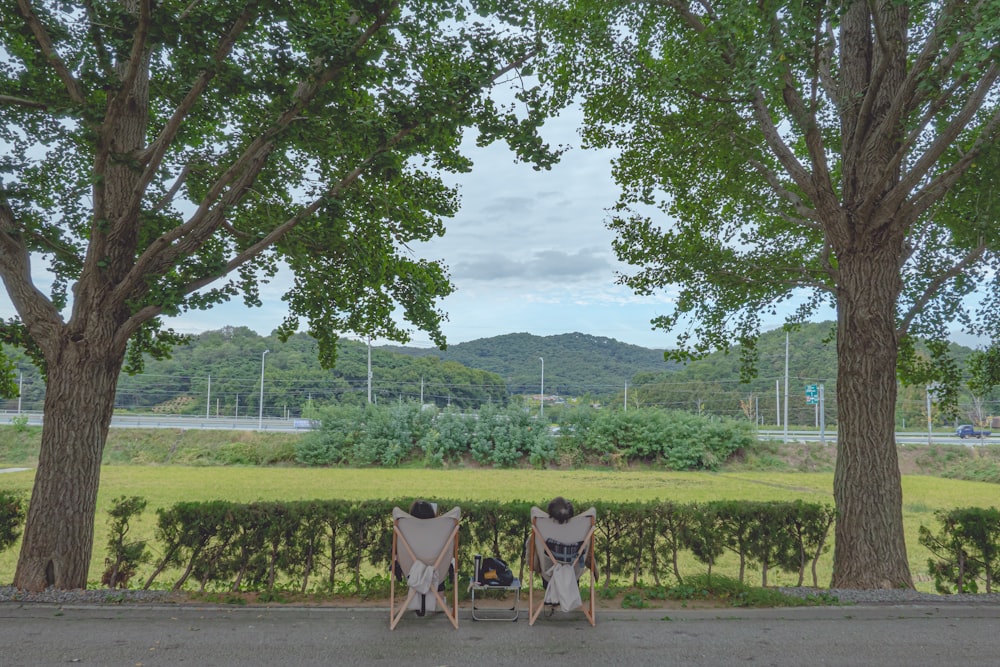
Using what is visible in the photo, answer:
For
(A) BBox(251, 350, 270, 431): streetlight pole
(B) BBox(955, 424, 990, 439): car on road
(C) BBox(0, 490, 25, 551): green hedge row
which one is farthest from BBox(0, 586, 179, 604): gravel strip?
(B) BBox(955, 424, 990, 439): car on road

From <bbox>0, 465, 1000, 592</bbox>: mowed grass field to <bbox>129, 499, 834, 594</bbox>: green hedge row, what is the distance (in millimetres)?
6200

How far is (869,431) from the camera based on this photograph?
6.04 meters

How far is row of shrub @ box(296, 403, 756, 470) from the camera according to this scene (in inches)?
1105

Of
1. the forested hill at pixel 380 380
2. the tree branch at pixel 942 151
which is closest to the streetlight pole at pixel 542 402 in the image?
the forested hill at pixel 380 380

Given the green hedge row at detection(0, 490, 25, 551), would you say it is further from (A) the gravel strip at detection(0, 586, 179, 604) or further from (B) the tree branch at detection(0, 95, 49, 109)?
(B) the tree branch at detection(0, 95, 49, 109)

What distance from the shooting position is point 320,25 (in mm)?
5422

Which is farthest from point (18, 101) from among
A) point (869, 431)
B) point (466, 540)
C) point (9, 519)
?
point (869, 431)

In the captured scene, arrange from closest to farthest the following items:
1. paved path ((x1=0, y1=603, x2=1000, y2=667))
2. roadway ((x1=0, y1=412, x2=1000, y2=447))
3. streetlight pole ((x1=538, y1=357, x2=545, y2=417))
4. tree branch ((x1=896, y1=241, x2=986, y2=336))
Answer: paved path ((x1=0, y1=603, x2=1000, y2=667)) < tree branch ((x1=896, y1=241, x2=986, y2=336)) < streetlight pole ((x1=538, y1=357, x2=545, y2=417)) < roadway ((x1=0, y1=412, x2=1000, y2=447))

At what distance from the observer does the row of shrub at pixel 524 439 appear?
28.1 m

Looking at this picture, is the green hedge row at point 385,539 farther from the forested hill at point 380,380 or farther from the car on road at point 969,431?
the car on road at point 969,431

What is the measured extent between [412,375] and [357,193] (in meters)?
44.0

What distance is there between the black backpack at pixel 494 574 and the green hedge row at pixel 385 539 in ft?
2.44

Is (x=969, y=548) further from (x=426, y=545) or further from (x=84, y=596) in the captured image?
(x=84, y=596)

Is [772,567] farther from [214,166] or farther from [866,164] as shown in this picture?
[214,166]
